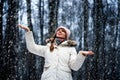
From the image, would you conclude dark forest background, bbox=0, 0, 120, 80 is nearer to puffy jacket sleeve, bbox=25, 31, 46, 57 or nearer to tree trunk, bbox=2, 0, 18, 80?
tree trunk, bbox=2, 0, 18, 80

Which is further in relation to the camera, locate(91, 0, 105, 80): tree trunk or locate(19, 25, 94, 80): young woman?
locate(91, 0, 105, 80): tree trunk

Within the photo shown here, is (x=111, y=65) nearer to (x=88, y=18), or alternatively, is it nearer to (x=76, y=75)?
(x=88, y=18)

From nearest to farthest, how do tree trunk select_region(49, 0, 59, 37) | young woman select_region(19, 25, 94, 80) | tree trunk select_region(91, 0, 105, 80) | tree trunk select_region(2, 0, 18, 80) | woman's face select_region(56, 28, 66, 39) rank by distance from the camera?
young woman select_region(19, 25, 94, 80) < woman's face select_region(56, 28, 66, 39) < tree trunk select_region(2, 0, 18, 80) < tree trunk select_region(49, 0, 59, 37) < tree trunk select_region(91, 0, 105, 80)

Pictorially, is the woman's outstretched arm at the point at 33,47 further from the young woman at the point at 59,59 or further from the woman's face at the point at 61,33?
the woman's face at the point at 61,33

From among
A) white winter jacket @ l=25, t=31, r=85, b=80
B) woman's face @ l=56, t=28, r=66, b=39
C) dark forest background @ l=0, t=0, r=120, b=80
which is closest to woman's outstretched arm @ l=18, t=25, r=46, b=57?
white winter jacket @ l=25, t=31, r=85, b=80

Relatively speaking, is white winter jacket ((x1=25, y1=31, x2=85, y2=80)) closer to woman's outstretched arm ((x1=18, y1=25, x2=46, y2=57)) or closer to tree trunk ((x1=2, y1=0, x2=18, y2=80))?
woman's outstretched arm ((x1=18, y1=25, x2=46, y2=57))

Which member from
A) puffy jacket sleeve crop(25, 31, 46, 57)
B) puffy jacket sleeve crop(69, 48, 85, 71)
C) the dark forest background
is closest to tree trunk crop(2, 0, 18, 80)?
the dark forest background

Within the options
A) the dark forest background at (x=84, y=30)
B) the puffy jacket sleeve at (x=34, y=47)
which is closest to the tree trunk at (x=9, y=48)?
the dark forest background at (x=84, y=30)

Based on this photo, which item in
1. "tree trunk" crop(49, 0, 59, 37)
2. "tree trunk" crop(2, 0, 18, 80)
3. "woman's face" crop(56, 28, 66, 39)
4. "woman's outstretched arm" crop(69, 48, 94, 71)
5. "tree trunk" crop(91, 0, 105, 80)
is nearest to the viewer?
"woman's outstretched arm" crop(69, 48, 94, 71)

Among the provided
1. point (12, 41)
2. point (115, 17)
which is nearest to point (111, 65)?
point (115, 17)

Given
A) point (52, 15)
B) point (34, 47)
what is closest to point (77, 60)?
point (34, 47)

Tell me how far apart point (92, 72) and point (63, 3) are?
20.6ft

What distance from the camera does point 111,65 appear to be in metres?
27.9

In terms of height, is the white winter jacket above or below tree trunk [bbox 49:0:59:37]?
below
